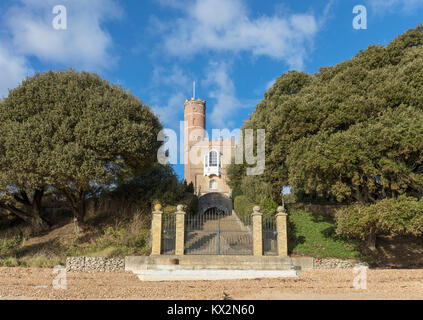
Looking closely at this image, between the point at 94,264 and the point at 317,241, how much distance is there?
33.3 ft

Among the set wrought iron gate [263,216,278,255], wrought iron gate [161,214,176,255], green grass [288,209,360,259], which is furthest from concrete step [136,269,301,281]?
green grass [288,209,360,259]

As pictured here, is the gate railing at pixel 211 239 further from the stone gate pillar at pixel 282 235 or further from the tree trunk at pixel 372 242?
the tree trunk at pixel 372 242

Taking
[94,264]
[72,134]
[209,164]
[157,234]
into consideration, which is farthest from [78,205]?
[209,164]

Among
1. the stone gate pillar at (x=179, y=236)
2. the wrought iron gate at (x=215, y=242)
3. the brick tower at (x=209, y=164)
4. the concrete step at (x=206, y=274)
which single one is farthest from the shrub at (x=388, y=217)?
the brick tower at (x=209, y=164)

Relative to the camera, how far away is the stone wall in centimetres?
1231

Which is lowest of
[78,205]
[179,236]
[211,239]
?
[211,239]

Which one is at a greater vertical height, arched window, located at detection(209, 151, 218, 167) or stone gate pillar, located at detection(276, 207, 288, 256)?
arched window, located at detection(209, 151, 218, 167)

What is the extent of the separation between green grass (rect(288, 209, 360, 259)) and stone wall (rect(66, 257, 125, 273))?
7.58 meters

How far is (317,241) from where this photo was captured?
1455cm

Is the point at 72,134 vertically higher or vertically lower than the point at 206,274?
higher

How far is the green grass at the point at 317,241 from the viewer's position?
44.4 feet

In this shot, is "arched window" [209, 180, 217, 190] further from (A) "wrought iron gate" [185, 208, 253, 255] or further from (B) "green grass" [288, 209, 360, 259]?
(A) "wrought iron gate" [185, 208, 253, 255]

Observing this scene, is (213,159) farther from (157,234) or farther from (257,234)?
(157,234)
